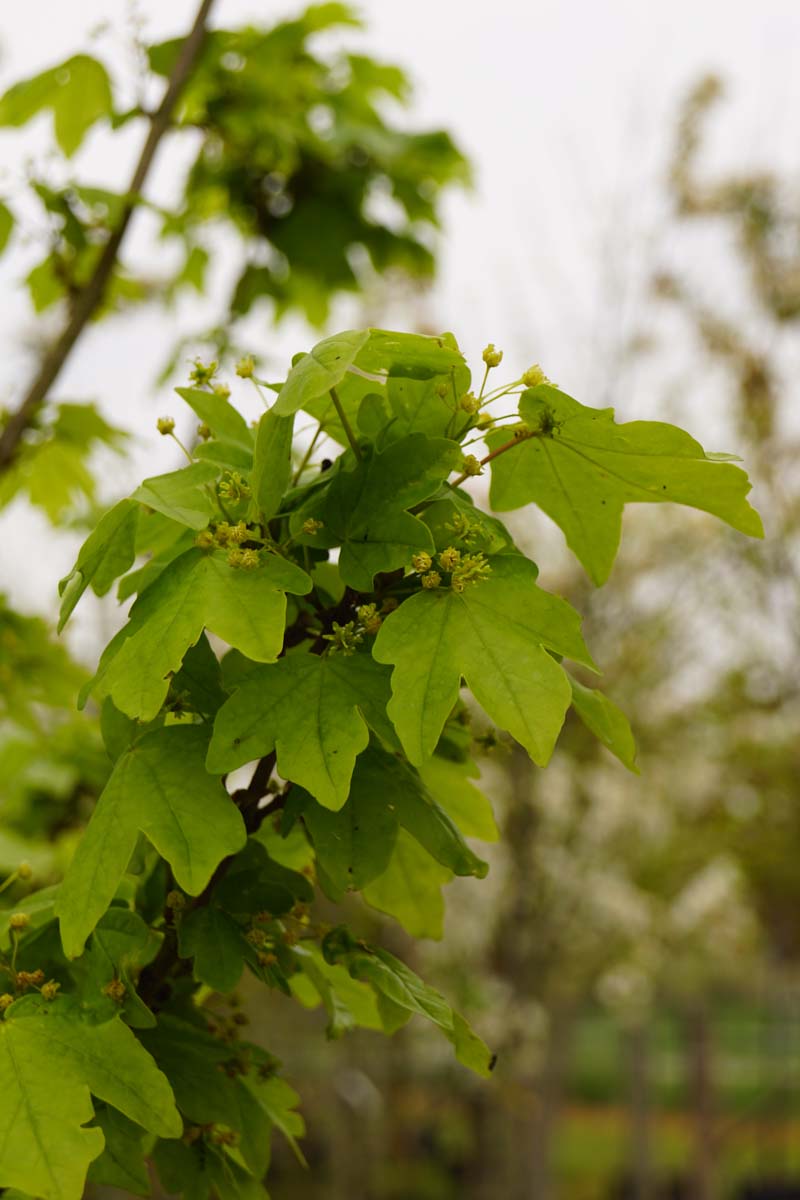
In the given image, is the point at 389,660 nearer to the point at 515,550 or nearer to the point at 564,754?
the point at 515,550

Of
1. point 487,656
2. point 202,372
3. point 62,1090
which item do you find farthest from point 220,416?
point 62,1090

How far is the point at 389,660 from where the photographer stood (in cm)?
86

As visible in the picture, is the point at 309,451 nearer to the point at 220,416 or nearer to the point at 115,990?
the point at 220,416

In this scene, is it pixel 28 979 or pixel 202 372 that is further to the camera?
pixel 202 372

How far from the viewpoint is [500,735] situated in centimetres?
115

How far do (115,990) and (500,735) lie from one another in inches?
17.1

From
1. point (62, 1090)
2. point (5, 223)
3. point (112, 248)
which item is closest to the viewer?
point (62, 1090)

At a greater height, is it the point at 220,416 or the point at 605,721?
the point at 220,416

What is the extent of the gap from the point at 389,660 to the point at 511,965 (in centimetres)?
547

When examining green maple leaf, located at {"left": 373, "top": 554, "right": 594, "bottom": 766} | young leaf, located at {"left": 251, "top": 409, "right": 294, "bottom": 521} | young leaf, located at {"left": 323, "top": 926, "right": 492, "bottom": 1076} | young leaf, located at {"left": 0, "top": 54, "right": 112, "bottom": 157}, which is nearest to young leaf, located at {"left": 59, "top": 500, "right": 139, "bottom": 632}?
young leaf, located at {"left": 251, "top": 409, "right": 294, "bottom": 521}

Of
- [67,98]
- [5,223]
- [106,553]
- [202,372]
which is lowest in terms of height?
[106,553]

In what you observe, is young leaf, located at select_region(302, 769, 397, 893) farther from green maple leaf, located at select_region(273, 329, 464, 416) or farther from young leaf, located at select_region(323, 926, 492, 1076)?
green maple leaf, located at select_region(273, 329, 464, 416)

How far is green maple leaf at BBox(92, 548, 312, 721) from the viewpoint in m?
0.87

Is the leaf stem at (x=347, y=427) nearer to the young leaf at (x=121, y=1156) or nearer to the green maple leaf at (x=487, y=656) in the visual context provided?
the green maple leaf at (x=487, y=656)
